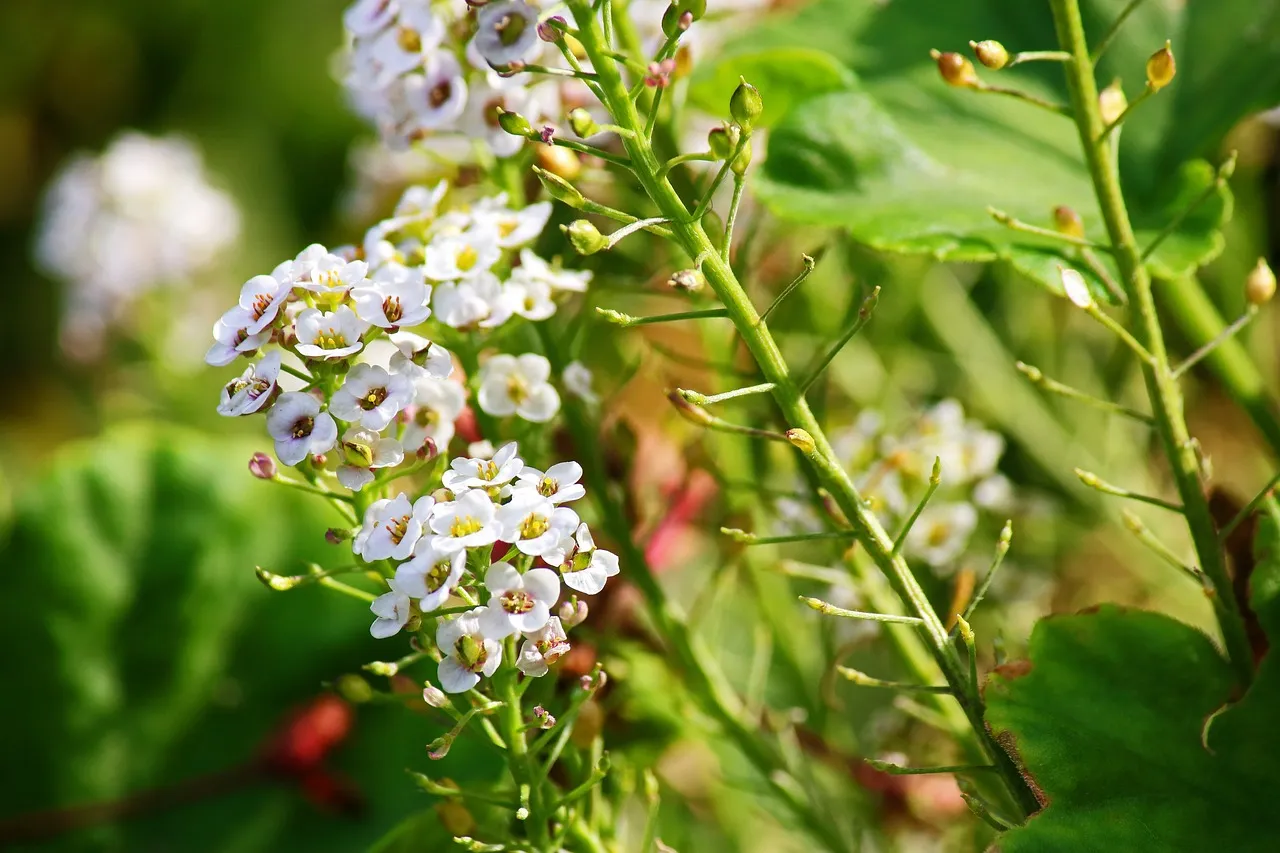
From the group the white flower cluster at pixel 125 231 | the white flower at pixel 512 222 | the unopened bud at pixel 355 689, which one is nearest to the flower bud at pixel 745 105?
the white flower at pixel 512 222

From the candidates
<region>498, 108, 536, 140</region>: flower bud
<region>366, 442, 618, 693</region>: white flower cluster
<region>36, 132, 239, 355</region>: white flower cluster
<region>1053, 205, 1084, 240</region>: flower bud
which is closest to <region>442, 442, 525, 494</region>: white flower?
<region>366, 442, 618, 693</region>: white flower cluster

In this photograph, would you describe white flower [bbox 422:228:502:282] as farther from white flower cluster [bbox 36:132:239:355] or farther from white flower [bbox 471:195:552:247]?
white flower cluster [bbox 36:132:239:355]

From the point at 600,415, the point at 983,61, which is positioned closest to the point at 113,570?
the point at 600,415

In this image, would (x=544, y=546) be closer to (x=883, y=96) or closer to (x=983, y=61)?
(x=983, y=61)

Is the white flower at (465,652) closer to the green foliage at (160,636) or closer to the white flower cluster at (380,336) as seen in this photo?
the white flower cluster at (380,336)

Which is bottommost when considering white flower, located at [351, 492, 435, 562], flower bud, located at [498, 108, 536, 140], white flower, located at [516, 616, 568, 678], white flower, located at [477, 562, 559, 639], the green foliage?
the green foliage

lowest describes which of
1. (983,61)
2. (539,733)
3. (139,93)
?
(139,93)
